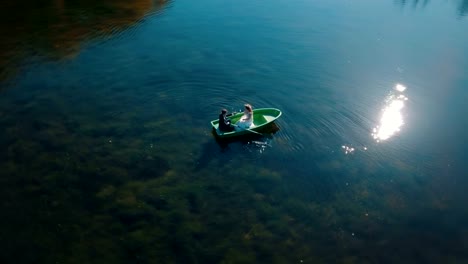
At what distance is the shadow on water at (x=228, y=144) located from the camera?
69.1 ft

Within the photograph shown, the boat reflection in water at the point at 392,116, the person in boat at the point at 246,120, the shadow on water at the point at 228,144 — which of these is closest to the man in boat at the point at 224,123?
the person in boat at the point at 246,120

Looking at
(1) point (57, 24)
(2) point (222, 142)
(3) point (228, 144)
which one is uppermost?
(1) point (57, 24)

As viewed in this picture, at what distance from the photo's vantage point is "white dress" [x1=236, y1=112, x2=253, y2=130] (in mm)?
22203

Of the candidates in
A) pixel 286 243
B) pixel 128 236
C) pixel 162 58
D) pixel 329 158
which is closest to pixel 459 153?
pixel 329 158

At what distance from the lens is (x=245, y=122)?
22.3m

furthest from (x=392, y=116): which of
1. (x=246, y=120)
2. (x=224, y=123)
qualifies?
(x=224, y=123)

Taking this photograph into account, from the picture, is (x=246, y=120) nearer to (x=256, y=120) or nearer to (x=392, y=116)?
(x=256, y=120)

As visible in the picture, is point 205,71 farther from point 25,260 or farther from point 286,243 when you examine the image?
point 25,260

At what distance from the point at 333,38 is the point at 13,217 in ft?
97.6

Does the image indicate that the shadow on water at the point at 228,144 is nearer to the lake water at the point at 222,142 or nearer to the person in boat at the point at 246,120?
the lake water at the point at 222,142

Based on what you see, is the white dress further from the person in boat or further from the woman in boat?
the woman in boat

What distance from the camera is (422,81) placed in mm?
29641

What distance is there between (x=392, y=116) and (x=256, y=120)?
31.4 feet

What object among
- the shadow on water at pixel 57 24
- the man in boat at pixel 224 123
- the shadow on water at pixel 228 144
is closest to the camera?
the shadow on water at pixel 228 144
